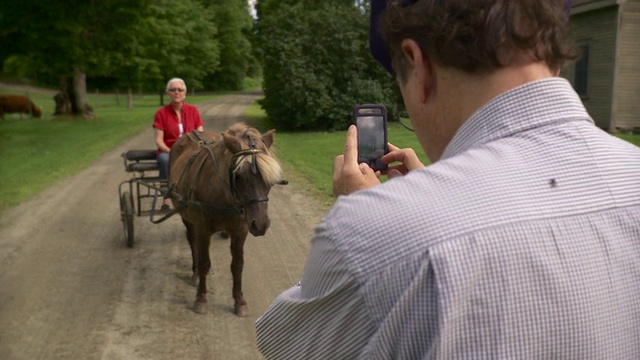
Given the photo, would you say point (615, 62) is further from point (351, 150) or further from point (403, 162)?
point (351, 150)

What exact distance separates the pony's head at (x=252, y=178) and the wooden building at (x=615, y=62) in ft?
49.4

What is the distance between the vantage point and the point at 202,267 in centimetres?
615

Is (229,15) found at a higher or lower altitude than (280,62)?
higher

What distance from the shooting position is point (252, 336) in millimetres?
5496

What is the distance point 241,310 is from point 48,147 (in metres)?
15.5

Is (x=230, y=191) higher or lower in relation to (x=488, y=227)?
lower

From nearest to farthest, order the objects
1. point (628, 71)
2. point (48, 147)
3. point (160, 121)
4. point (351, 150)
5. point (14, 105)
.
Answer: point (351, 150) < point (160, 121) < point (628, 71) < point (48, 147) < point (14, 105)

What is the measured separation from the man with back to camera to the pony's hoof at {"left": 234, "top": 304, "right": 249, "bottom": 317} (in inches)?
191

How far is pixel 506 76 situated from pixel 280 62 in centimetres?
2179

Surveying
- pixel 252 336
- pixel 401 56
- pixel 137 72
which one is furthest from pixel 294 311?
pixel 137 72

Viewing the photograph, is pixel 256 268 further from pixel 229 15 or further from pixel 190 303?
pixel 229 15

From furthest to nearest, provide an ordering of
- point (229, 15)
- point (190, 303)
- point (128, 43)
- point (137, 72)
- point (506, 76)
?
1. point (229, 15)
2. point (137, 72)
3. point (128, 43)
4. point (190, 303)
5. point (506, 76)

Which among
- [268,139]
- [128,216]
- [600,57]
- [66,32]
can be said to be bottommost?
[128,216]

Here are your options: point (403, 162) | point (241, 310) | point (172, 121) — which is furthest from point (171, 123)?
point (403, 162)
